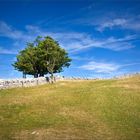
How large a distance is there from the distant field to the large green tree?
39.7 metres

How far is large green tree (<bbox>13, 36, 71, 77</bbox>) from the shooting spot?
89.0m

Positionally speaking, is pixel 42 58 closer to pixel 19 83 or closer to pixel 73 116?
pixel 19 83

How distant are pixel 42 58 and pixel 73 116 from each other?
5719 centimetres

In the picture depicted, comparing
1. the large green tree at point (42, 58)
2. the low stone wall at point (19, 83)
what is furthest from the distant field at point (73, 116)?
the large green tree at point (42, 58)

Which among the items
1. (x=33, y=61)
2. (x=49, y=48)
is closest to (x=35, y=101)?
(x=49, y=48)

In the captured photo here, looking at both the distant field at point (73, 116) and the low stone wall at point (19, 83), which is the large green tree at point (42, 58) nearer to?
the low stone wall at point (19, 83)

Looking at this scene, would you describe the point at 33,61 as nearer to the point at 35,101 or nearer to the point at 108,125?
the point at 35,101

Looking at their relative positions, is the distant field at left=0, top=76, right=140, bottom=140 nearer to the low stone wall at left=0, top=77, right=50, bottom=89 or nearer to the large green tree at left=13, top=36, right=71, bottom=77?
the low stone wall at left=0, top=77, right=50, bottom=89

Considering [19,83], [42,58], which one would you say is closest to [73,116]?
[19,83]

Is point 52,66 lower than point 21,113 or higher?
higher

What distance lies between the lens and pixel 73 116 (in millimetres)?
35156

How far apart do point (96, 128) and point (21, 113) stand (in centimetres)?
1061

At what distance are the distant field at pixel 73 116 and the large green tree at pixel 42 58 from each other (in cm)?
3966

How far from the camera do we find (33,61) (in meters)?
96.6
